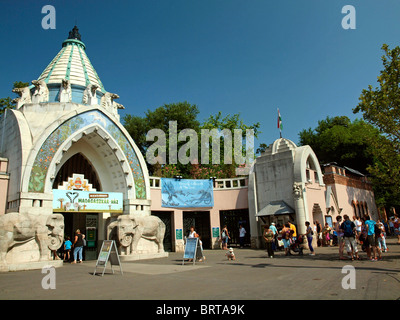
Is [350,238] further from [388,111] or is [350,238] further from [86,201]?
[86,201]

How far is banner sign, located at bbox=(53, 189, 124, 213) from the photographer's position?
1536cm

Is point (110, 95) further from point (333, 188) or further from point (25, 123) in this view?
point (333, 188)

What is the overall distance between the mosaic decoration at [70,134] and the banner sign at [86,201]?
0.98 metres

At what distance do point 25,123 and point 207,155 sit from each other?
20188mm

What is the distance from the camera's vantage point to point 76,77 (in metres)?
20.2

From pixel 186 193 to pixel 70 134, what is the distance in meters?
9.04

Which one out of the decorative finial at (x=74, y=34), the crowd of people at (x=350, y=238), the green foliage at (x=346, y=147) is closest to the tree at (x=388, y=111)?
the crowd of people at (x=350, y=238)

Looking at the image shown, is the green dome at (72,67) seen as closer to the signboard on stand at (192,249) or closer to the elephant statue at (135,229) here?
the elephant statue at (135,229)

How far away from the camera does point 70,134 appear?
16328 mm

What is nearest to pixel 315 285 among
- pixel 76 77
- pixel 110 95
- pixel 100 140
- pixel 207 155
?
pixel 100 140

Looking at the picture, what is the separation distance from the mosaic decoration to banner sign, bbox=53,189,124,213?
3.21ft

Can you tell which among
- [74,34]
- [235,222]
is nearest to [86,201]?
[235,222]

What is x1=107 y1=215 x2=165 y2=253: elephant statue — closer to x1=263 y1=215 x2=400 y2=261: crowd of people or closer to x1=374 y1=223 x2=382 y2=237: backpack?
x1=263 y1=215 x2=400 y2=261: crowd of people

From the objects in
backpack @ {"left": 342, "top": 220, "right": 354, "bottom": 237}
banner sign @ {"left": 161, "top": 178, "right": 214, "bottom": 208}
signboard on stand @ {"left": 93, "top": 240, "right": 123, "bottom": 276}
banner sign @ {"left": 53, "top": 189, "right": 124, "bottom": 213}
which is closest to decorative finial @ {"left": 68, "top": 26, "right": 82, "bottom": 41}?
banner sign @ {"left": 161, "top": 178, "right": 214, "bottom": 208}
